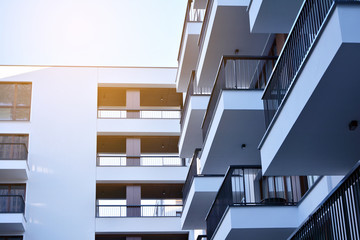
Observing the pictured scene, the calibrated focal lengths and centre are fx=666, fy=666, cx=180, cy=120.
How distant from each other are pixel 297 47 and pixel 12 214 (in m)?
24.0

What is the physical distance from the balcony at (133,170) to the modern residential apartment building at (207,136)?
0.06 metres

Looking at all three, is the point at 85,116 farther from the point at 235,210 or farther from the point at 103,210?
the point at 235,210

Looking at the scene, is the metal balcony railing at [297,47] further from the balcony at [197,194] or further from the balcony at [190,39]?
the balcony at [190,39]

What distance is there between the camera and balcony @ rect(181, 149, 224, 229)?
2428 cm

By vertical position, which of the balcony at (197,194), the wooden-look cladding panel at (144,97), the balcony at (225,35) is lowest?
the balcony at (197,194)

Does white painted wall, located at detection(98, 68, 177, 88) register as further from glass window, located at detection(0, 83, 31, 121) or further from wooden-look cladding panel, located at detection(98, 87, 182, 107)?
glass window, located at detection(0, 83, 31, 121)

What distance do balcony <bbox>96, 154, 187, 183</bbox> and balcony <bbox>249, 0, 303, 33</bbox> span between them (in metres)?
20.9

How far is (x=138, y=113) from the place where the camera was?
38875mm

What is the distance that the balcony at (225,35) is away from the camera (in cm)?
1895

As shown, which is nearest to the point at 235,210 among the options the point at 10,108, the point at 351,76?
the point at 351,76

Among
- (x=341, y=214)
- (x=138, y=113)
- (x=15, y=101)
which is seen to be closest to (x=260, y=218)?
(x=341, y=214)

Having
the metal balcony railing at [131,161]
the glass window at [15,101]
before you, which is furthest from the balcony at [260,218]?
the glass window at [15,101]

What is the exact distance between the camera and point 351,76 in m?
10.7

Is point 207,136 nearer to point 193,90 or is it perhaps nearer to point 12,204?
point 193,90
